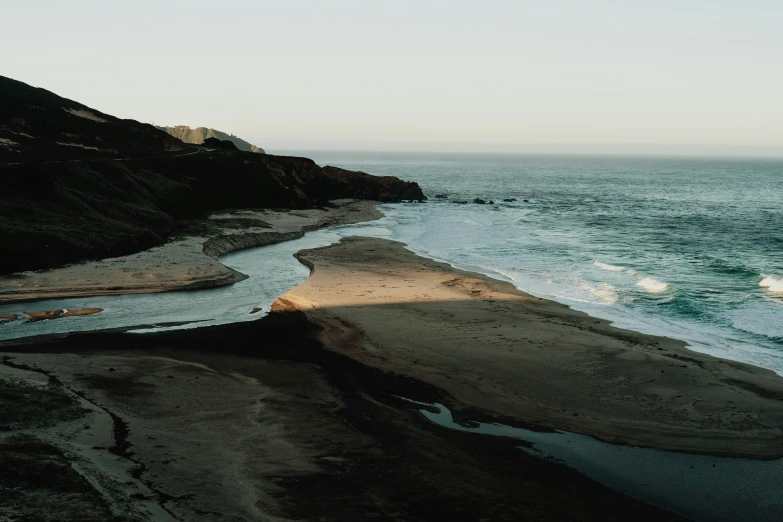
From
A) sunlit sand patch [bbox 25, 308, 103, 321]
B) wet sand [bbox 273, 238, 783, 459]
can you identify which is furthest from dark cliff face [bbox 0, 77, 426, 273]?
wet sand [bbox 273, 238, 783, 459]

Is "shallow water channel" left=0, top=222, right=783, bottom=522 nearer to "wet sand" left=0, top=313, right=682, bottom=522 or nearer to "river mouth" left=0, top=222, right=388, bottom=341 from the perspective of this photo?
"river mouth" left=0, top=222, right=388, bottom=341

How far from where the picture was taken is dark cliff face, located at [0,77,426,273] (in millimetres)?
35928

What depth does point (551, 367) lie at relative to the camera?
19.1 m

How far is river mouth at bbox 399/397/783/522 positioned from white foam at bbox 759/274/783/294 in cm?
2170

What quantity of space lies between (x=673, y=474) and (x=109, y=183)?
47.2 metres

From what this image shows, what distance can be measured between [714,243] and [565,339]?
34.9m

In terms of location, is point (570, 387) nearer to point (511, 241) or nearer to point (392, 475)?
point (392, 475)

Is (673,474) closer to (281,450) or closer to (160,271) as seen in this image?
(281,450)

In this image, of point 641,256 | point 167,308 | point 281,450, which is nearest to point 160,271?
point 167,308

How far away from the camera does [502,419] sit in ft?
50.2

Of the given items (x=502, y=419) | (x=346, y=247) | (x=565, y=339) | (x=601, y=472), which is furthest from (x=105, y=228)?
(x=601, y=472)

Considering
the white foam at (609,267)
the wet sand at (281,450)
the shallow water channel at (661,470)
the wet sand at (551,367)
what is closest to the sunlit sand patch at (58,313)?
the shallow water channel at (661,470)

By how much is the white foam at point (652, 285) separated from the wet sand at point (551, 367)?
6986 mm

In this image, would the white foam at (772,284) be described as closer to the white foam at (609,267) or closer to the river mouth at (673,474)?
the white foam at (609,267)
